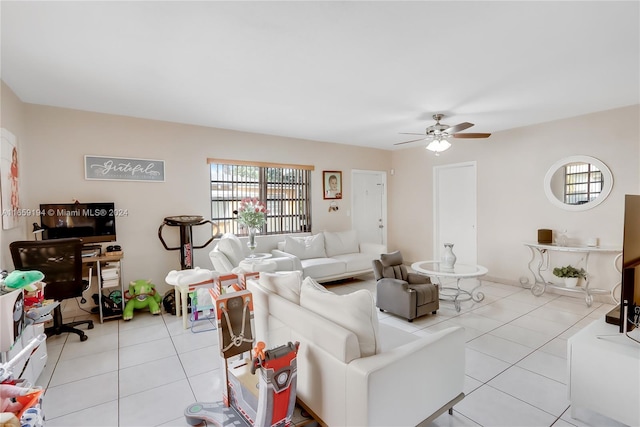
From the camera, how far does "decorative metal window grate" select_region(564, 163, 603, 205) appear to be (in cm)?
428

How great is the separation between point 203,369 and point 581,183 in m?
5.31

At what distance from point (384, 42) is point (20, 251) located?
3.67 m

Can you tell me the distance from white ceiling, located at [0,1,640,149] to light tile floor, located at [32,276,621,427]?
8.43ft

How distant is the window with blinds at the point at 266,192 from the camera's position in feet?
16.5

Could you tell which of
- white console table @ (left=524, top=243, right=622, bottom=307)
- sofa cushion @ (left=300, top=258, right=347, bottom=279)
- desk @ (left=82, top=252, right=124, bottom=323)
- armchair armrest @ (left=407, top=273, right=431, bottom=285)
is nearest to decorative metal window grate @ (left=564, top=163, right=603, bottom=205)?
white console table @ (left=524, top=243, right=622, bottom=307)

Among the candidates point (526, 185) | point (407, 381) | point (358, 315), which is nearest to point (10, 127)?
point (358, 315)

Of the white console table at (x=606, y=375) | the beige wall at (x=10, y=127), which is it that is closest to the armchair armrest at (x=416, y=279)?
the white console table at (x=606, y=375)

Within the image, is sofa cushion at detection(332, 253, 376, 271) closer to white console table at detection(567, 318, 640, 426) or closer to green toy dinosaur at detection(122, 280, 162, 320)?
green toy dinosaur at detection(122, 280, 162, 320)

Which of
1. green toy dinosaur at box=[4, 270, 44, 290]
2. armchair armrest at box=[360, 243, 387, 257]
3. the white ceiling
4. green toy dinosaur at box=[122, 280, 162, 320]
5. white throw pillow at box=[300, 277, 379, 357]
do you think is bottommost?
green toy dinosaur at box=[122, 280, 162, 320]

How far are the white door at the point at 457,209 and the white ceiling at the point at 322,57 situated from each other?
178 centimetres

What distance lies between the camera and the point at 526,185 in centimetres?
495

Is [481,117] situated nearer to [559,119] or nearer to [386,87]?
[559,119]

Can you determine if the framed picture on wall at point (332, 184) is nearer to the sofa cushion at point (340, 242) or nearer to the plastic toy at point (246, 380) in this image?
the sofa cushion at point (340, 242)

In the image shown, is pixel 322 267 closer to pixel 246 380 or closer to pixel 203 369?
pixel 203 369
